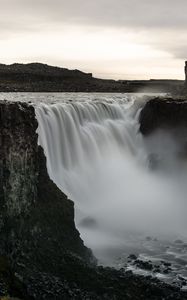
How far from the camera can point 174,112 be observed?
56844mm

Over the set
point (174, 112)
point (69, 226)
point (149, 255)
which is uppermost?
point (174, 112)

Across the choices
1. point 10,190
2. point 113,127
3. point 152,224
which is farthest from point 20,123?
point 113,127

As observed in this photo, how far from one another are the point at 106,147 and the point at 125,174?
3499 millimetres

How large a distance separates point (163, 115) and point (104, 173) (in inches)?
448

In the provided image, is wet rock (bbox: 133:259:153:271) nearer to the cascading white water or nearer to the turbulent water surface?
the turbulent water surface

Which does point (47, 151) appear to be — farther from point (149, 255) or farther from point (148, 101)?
point (148, 101)

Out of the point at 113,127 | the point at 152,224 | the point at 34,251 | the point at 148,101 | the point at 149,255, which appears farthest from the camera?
the point at 148,101

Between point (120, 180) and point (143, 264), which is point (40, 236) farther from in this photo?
point (120, 180)

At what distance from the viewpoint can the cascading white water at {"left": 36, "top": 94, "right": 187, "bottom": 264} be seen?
4216 cm

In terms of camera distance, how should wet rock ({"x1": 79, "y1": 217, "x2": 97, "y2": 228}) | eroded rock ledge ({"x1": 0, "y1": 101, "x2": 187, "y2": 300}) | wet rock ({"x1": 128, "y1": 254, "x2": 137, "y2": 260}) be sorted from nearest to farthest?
eroded rock ledge ({"x1": 0, "y1": 101, "x2": 187, "y2": 300}) < wet rock ({"x1": 128, "y1": 254, "x2": 137, "y2": 260}) < wet rock ({"x1": 79, "y1": 217, "x2": 97, "y2": 228})

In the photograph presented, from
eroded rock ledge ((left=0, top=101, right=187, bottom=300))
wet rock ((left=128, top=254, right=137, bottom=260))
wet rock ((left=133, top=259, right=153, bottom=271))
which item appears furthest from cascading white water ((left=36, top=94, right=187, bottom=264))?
eroded rock ledge ((left=0, top=101, right=187, bottom=300))

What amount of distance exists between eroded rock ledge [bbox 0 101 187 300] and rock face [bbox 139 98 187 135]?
86.5 ft

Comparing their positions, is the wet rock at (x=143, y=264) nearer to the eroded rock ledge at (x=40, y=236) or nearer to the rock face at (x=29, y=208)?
the eroded rock ledge at (x=40, y=236)

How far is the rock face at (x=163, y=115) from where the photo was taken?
56562 mm
